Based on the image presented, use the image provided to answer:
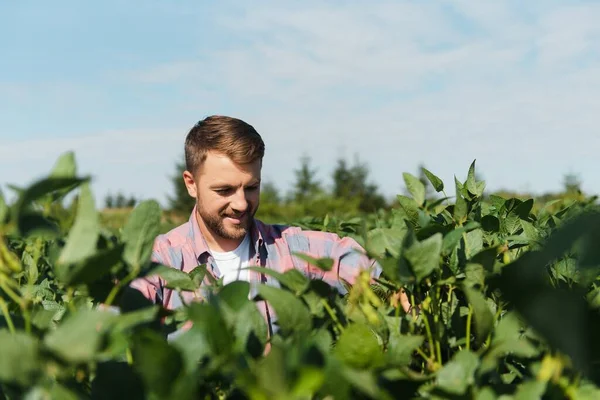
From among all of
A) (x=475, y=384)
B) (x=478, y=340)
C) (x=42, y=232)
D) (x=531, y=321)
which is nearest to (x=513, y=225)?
(x=478, y=340)

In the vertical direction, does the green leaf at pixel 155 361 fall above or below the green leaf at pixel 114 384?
above

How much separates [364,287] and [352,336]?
0.31 ft

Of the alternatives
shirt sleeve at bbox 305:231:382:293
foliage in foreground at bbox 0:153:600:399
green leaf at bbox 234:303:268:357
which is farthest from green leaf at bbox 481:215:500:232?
green leaf at bbox 234:303:268:357

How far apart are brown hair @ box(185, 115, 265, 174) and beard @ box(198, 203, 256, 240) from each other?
26 cm

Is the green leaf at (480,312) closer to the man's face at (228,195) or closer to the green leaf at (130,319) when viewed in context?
the green leaf at (130,319)

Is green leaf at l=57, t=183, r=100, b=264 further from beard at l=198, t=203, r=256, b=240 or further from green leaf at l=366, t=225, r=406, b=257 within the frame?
beard at l=198, t=203, r=256, b=240

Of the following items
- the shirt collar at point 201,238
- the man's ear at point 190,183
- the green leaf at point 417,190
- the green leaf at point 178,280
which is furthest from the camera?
the man's ear at point 190,183

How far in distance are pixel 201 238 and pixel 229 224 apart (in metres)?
0.22

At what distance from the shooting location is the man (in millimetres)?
3447

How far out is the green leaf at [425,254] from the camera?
1066 millimetres

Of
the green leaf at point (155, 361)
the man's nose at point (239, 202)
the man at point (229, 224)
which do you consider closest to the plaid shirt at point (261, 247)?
the man at point (229, 224)

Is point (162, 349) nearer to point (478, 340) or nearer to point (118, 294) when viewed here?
point (118, 294)

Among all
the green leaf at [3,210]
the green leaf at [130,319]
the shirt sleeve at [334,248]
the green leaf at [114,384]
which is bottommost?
the shirt sleeve at [334,248]

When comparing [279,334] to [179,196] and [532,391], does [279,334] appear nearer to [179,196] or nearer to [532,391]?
[532,391]
